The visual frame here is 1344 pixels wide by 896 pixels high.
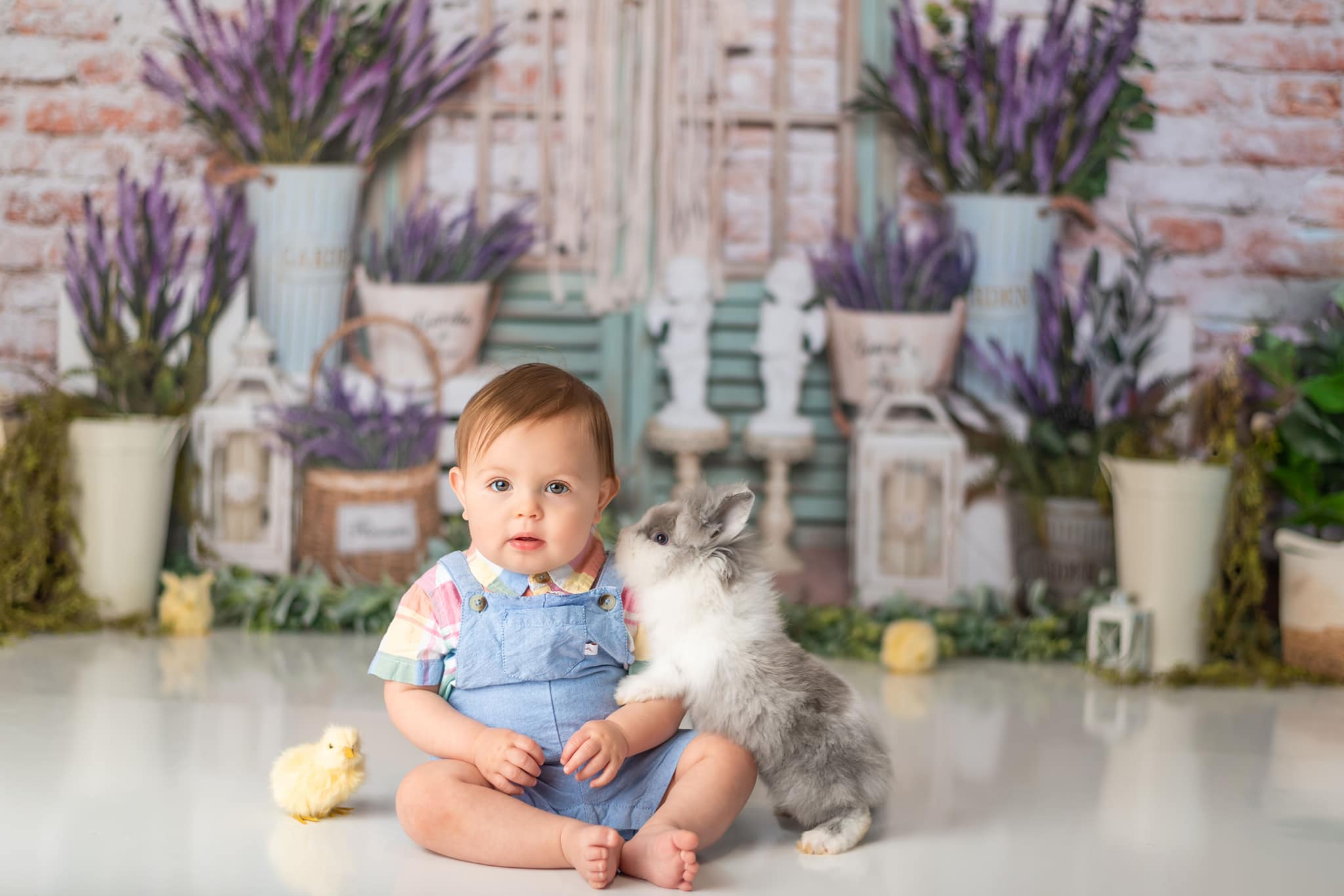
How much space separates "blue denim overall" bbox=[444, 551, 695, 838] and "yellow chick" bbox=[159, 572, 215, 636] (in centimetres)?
154

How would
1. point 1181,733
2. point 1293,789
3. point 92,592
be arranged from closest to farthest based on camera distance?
point 1293,789, point 1181,733, point 92,592

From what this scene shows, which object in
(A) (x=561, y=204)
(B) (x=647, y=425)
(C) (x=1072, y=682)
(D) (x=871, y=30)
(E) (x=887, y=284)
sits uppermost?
(D) (x=871, y=30)

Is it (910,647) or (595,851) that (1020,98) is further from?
(595,851)

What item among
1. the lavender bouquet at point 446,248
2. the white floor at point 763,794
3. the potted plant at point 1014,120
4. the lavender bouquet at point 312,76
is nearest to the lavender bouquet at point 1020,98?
the potted plant at point 1014,120

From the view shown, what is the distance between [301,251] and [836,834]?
2246 mm

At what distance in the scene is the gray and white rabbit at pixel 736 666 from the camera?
162 centimetres

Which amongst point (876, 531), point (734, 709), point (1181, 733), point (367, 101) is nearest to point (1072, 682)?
point (1181, 733)

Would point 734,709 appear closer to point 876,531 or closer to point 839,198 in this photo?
point 876,531

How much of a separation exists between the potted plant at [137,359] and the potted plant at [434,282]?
358mm

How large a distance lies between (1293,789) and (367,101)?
2554 millimetres

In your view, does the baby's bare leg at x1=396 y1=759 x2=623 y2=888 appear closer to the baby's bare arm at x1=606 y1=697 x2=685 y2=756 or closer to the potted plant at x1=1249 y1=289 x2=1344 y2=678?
the baby's bare arm at x1=606 y1=697 x2=685 y2=756

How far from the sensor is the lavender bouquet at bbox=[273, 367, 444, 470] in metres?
3.18

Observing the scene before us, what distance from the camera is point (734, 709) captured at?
1.62 meters

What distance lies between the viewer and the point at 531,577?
1627mm
